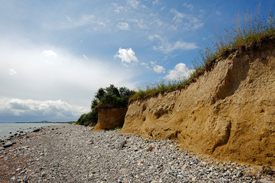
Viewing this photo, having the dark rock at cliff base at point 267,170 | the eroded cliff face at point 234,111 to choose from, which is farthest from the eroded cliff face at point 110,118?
the dark rock at cliff base at point 267,170

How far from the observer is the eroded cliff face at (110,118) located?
18891mm

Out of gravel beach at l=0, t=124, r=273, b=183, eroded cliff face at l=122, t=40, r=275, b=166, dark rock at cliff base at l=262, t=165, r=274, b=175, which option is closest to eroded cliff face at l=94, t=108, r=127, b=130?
gravel beach at l=0, t=124, r=273, b=183

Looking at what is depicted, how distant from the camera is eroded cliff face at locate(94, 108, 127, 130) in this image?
Answer: 18891 millimetres

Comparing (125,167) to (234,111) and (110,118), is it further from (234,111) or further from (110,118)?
(110,118)

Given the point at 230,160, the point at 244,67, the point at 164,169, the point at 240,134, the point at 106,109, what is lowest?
the point at 164,169

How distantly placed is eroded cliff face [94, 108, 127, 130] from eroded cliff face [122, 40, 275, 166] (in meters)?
10.8

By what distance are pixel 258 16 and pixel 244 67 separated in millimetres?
2162

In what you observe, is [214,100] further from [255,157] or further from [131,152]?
[131,152]

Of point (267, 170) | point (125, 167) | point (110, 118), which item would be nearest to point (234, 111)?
point (267, 170)

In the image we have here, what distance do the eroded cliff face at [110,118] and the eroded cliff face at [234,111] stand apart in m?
10.8

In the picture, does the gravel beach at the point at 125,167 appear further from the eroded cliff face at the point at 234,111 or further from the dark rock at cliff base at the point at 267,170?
the eroded cliff face at the point at 234,111

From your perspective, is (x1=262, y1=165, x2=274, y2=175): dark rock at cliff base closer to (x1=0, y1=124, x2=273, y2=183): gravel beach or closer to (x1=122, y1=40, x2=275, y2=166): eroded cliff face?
(x1=0, y1=124, x2=273, y2=183): gravel beach

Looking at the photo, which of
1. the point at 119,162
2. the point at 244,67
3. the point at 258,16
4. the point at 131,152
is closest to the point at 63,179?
the point at 119,162

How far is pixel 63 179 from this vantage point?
5867 millimetres
